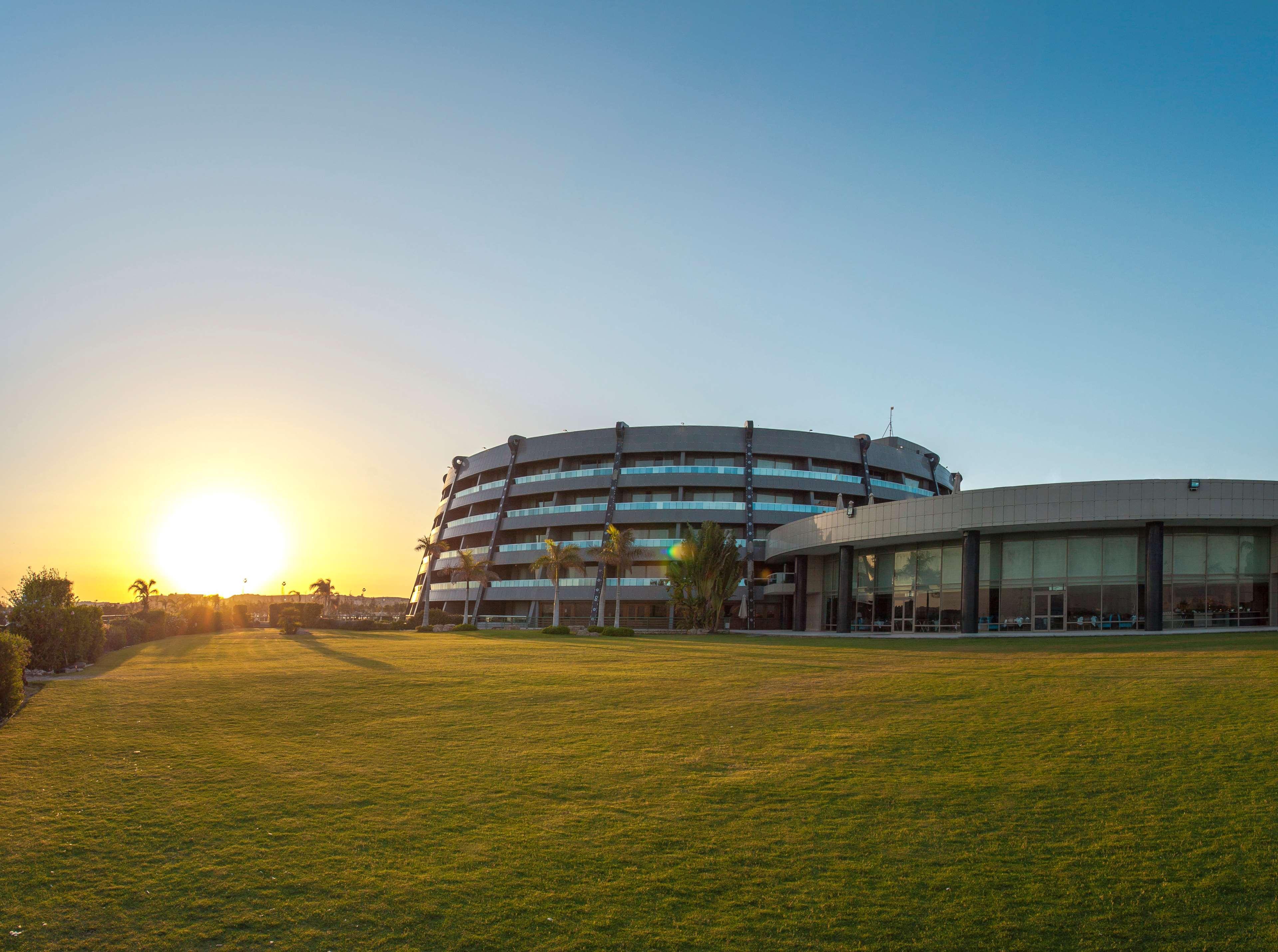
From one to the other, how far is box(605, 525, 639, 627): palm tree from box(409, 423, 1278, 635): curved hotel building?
17.2ft

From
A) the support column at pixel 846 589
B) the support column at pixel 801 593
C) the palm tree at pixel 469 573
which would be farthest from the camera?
the palm tree at pixel 469 573

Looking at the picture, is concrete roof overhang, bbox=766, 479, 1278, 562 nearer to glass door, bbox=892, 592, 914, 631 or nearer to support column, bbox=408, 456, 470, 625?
glass door, bbox=892, 592, 914, 631

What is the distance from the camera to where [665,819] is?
1055 centimetres

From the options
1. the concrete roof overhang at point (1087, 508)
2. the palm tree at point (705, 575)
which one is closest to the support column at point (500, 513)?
the palm tree at point (705, 575)

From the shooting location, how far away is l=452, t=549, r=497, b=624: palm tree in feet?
262

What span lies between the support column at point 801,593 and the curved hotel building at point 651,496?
907 cm

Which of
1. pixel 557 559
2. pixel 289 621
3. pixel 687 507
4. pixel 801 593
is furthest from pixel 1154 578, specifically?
pixel 289 621

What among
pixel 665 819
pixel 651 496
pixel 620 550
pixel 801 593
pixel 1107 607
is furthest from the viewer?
pixel 651 496

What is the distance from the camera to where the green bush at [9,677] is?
1780 cm

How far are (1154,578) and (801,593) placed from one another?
24.9 m

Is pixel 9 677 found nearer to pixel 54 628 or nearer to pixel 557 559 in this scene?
pixel 54 628

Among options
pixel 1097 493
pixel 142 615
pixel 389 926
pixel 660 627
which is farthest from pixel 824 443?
pixel 389 926

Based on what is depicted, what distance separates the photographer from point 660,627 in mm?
72500

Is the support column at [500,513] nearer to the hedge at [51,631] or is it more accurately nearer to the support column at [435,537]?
the support column at [435,537]
